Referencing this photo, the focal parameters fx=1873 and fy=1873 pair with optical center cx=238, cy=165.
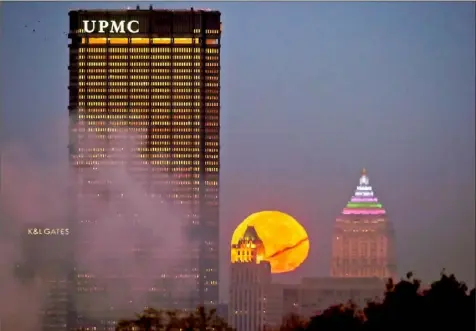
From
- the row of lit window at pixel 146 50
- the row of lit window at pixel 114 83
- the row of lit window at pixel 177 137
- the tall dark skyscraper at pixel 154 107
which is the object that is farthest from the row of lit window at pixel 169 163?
the row of lit window at pixel 146 50

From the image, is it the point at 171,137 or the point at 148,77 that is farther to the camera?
the point at 148,77

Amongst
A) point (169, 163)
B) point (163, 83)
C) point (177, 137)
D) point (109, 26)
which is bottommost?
point (169, 163)

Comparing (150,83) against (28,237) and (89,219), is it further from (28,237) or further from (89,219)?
(28,237)

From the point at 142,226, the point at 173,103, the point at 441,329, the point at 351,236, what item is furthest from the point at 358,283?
the point at 441,329

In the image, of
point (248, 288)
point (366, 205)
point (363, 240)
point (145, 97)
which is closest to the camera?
point (366, 205)

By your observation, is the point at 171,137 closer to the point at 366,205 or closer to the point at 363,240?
the point at 363,240

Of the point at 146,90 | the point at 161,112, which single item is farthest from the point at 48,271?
the point at 146,90
